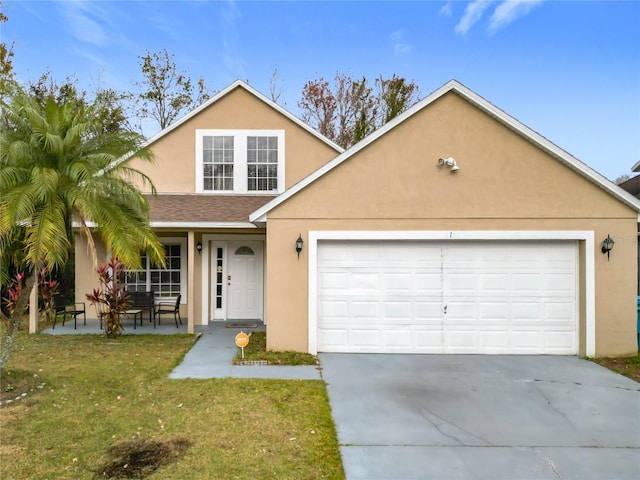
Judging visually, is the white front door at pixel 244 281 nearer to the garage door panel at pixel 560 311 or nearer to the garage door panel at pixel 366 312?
the garage door panel at pixel 366 312

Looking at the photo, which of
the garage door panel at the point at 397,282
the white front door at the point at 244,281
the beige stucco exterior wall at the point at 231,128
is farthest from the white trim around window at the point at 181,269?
the garage door panel at the point at 397,282

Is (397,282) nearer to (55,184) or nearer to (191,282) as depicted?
(191,282)

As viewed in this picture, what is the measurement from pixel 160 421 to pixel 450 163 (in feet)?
22.6

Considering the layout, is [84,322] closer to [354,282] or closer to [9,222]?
[9,222]

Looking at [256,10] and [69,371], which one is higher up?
[256,10]

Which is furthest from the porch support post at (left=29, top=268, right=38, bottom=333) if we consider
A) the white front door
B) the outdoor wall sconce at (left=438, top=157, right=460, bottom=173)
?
the outdoor wall sconce at (left=438, top=157, right=460, bottom=173)

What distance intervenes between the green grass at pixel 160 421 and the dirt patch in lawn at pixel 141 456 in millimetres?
73

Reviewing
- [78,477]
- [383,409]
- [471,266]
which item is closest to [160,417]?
[78,477]

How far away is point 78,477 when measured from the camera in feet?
12.0

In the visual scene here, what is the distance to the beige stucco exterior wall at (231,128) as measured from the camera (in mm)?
11750

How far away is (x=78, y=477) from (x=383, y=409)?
373 cm

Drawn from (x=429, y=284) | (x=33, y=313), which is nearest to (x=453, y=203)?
(x=429, y=284)

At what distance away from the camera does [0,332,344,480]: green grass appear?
387cm

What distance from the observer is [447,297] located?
8.16 metres
